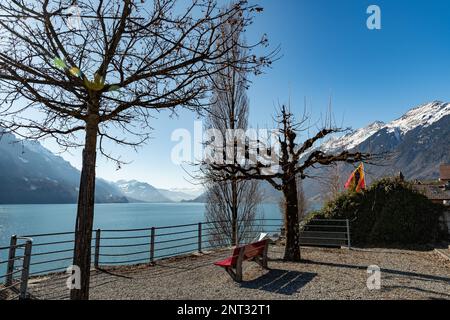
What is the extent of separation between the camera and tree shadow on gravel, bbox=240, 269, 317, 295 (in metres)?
5.91

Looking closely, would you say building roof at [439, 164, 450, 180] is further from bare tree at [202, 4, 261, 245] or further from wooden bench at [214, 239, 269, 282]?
wooden bench at [214, 239, 269, 282]

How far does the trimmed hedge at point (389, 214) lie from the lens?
1234cm

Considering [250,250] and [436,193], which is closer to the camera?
[250,250]

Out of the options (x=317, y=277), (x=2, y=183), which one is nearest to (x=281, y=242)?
(x=317, y=277)

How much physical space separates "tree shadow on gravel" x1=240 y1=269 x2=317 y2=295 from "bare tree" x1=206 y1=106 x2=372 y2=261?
68.4 inches

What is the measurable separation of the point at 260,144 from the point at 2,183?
695ft

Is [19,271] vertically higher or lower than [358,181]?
lower

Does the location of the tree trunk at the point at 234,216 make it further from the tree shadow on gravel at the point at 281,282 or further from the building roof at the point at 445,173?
the building roof at the point at 445,173

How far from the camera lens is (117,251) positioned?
31797 mm

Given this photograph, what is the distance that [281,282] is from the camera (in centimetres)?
645

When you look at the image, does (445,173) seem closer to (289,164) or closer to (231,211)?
(231,211)

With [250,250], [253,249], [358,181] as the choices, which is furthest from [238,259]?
[358,181]

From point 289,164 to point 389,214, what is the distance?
6.58 m
